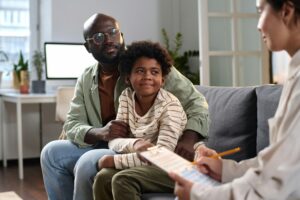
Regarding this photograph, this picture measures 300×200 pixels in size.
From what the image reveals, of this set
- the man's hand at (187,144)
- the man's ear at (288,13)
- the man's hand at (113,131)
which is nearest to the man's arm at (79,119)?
the man's hand at (113,131)

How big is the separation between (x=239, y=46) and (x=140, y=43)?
2.26 metres

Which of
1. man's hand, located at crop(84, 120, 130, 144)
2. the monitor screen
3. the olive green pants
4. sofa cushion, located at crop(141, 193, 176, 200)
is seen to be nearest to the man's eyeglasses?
man's hand, located at crop(84, 120, 130, 144)

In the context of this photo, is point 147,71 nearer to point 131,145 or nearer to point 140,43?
point 140,43

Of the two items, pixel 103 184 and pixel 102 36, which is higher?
pixel 102 36

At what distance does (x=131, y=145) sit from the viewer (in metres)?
1.65

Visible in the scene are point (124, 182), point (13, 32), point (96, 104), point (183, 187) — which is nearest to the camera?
point (183, 187)

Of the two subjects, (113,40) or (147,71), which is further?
(113,40)

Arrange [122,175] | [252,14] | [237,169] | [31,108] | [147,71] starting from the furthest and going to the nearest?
[31,108] < [252,14] < [147,71] < [122,175] < [237,169]

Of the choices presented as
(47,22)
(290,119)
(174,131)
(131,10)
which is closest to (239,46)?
(131,10)

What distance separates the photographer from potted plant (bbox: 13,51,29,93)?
420 centimetres

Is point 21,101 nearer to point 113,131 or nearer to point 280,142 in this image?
point 113,131

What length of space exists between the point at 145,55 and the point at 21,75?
8.95 feet

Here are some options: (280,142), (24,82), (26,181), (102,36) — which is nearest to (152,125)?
(102,36)

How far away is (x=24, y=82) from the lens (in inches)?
167
